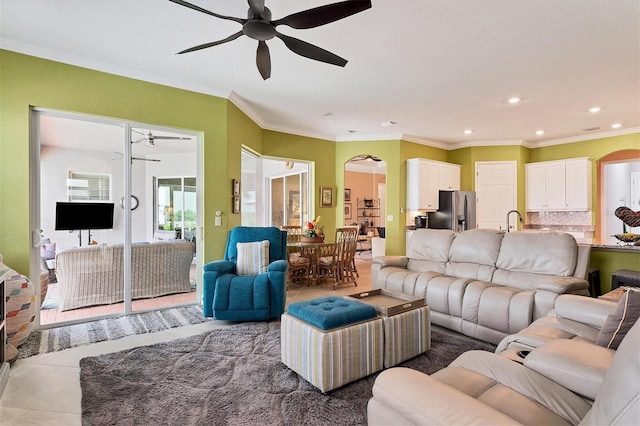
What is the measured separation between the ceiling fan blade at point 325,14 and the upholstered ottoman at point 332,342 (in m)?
1.95

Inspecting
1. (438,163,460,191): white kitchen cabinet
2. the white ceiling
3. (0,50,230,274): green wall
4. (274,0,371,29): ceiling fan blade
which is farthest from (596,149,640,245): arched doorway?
(0,50,230,274): green wall

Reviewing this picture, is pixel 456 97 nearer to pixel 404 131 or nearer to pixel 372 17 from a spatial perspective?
pixel 404 131

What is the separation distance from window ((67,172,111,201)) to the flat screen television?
0.30 ft

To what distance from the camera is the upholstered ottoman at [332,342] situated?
206cm

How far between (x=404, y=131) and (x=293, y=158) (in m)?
2.28

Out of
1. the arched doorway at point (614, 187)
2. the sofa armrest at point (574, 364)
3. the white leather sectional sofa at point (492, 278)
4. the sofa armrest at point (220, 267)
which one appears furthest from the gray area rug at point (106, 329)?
the arched doorway at point (614, 187)

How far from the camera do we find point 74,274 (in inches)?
149

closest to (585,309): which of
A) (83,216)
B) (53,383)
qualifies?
(53,383)

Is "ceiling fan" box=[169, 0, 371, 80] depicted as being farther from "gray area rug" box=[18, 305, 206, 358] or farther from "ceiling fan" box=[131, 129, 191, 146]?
"gray area rug" box=[18, 305, 206, 358]

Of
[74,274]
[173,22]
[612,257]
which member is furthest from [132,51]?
[612,257]

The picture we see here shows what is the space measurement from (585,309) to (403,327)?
117cm

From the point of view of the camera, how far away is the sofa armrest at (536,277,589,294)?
2.54 metres

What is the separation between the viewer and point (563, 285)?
2543mm

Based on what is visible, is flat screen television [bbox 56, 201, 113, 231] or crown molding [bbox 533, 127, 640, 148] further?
crown molding [bbox 533, 127, 640, 148]
